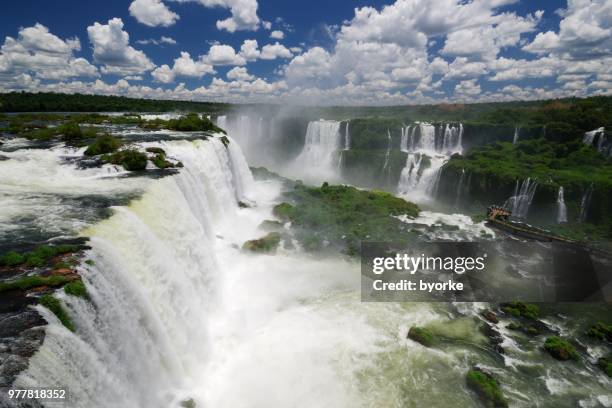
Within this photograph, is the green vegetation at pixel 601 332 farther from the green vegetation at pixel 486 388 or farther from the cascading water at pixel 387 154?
the cascading water at pixel 387 154

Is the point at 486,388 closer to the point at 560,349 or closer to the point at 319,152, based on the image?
the point at 560,349

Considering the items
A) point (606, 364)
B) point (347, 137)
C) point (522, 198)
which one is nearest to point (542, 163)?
point (522, 198)

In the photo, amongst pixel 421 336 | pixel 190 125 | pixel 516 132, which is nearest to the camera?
pixel 421 336

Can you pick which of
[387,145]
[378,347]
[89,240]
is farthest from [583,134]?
[89,240]

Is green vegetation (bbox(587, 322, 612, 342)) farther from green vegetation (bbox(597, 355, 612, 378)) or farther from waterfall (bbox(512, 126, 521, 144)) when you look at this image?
waterfall (bbox(512, 126, 521, 144))

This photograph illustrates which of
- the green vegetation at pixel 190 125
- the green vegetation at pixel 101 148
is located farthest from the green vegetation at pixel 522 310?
the green vegetation at pixel 190 125

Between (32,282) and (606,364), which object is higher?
(32,282)
